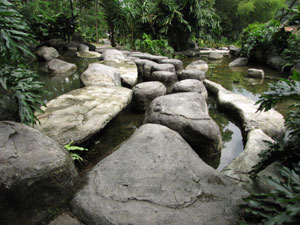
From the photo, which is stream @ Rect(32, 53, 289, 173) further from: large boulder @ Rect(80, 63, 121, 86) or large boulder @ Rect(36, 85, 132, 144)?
large boulder @ Rect(80, 63, 121, 86)

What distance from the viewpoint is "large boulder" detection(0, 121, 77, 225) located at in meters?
1.31

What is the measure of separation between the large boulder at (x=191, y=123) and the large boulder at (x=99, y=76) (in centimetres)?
175

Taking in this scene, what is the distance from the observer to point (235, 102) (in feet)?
13.3

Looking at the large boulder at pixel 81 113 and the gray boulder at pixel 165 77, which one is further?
the gray boulder at pixel 165 77

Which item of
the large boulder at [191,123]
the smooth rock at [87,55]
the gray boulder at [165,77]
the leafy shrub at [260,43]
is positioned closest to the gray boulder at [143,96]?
the large boulder at [191,123]

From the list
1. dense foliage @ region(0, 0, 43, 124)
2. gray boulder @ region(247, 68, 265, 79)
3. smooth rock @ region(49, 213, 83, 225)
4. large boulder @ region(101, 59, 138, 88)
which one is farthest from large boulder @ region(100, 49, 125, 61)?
smooth rock @ region(49, 213, 83, 225)

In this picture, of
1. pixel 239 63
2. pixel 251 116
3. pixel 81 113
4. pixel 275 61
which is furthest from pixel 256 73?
pixel 81 113

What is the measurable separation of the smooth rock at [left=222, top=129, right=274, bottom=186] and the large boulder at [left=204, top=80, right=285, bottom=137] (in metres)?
0.32

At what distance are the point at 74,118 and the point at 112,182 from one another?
1.36 metres

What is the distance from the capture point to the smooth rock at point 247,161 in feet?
7.03

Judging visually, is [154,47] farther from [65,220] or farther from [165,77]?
[65,220]

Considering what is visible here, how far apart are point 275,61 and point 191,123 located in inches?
315

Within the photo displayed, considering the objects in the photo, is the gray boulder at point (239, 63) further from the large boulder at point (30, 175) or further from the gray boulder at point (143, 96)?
the large boulder at point (30, 175)

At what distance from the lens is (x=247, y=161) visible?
2.38 meters
